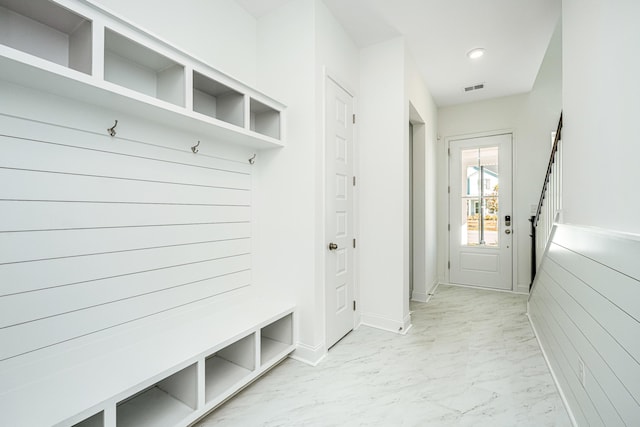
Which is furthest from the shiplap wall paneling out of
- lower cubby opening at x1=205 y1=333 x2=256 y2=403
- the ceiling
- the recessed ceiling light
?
the recessed ceiling light

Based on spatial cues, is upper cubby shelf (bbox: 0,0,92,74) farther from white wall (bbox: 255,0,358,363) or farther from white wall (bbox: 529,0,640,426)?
white wall (bbox: 529,0,640,426)

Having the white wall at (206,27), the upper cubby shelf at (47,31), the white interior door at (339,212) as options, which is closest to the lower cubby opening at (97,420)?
the upper cubby shelf at (47,31)

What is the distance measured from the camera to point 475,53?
3188 millimetres

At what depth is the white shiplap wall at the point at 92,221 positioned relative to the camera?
127 cm

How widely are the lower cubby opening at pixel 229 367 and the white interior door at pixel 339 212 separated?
0.73 m

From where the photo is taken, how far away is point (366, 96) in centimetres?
302

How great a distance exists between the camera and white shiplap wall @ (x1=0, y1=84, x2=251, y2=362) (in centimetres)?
127

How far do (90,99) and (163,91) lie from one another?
1.35ft

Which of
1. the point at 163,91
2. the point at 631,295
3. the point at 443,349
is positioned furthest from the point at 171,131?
the point at 443,349

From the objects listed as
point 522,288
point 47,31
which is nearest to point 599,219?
point 47,31

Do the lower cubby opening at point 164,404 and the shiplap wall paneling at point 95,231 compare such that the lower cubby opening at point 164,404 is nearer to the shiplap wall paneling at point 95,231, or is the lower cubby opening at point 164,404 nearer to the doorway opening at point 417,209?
the shiplap wall paneling at point 95,231

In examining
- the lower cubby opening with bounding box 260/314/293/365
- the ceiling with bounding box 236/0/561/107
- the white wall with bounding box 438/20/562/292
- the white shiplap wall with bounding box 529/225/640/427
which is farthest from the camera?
the white wall with bounding box 438/20/562/292

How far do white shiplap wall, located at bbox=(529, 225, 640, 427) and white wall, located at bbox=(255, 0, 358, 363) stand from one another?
1602 mm

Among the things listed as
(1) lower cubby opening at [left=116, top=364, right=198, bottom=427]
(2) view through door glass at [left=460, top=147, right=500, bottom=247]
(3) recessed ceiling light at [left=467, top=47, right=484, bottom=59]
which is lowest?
(1) lower cubby opening at [left=116, top=364, right=198, bottom=427]
